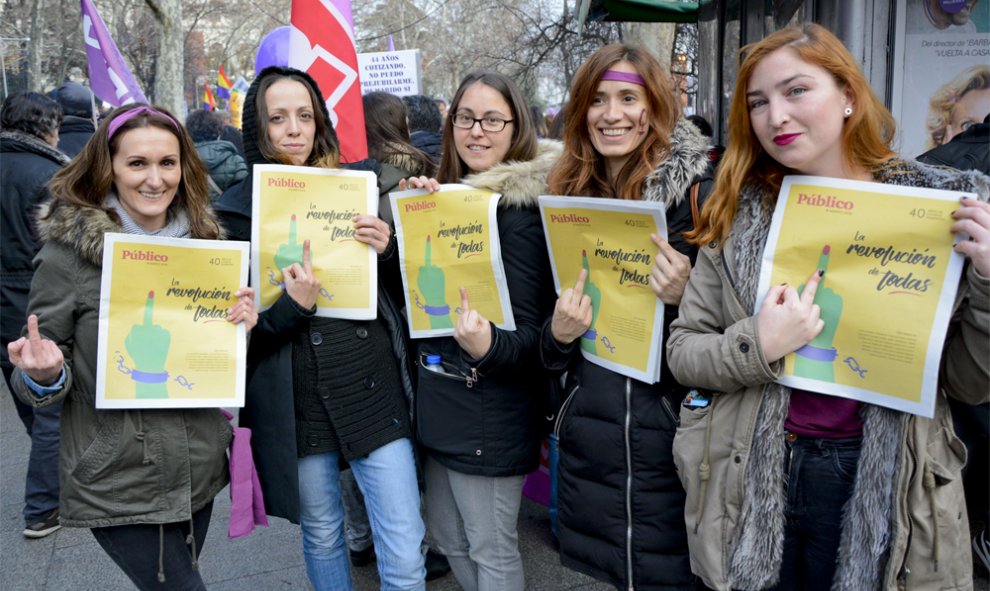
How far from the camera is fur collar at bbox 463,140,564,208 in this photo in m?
2.43

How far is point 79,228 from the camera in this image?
218 centimetres

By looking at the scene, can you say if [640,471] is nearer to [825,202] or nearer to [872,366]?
[872,366]

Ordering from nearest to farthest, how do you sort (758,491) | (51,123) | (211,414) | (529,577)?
(758,491) < (211,414) < (529,577) < (51,123)

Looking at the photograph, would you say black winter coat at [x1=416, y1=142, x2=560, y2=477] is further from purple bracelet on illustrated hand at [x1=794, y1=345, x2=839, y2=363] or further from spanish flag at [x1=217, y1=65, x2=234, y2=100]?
spanish flag at [x1=217, y1=65, x2=234, y2=100]

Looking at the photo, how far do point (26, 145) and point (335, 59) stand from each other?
252 cm

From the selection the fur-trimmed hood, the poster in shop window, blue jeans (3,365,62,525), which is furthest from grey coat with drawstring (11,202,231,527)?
the poster in shop window

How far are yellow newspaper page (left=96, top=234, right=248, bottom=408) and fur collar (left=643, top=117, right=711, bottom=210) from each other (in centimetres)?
125

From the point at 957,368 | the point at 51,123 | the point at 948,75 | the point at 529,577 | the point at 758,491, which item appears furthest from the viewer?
the point at 51,123

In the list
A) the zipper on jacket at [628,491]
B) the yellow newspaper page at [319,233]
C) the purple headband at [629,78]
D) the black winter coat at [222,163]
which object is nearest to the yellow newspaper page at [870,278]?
the zipper on jacket at [628,491]

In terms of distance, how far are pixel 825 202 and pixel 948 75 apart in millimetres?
2962

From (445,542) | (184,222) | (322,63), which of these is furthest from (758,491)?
(322,63)

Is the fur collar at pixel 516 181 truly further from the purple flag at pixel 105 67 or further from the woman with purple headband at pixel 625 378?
the purple flag at pixel 105 67

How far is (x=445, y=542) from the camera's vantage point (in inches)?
106

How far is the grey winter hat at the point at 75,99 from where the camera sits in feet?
22.4
